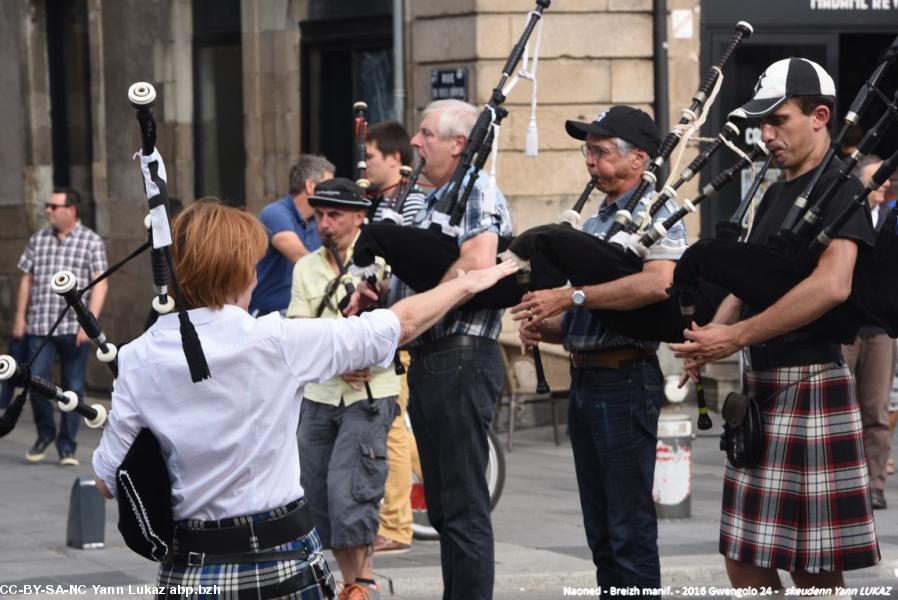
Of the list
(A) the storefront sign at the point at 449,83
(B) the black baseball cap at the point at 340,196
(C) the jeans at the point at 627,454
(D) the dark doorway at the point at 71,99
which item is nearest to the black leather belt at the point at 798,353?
(C) the jeans at the point at 627,454

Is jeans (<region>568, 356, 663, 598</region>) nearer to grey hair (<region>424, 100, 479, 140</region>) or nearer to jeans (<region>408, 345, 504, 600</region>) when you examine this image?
jeans (<region>408, 345, 504, 600</region>)

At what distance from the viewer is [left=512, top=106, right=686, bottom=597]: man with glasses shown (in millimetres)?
5777

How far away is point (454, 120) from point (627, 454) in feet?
4.76

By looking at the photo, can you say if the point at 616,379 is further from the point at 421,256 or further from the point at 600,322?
the point at 421,256

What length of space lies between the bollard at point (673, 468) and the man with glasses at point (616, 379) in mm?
3360

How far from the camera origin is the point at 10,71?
1877 centimetres

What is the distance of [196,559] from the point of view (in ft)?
13.6

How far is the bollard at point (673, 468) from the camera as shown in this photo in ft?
30.7

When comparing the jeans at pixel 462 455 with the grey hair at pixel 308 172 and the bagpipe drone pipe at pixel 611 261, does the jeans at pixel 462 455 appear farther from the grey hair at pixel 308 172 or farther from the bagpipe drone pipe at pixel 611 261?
the grey hair at pixel 308 172

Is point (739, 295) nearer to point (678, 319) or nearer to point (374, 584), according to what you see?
point (678, 319)

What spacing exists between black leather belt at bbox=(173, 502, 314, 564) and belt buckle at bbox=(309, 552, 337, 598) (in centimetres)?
8

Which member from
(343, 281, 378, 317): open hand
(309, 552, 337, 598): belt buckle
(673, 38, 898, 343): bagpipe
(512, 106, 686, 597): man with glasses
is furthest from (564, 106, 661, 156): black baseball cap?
(309, 552, 337, 598): belt buckle

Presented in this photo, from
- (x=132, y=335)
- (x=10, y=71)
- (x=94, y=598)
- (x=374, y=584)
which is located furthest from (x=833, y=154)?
(x=10, y=71)

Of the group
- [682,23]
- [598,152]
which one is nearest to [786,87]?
[598,152]
